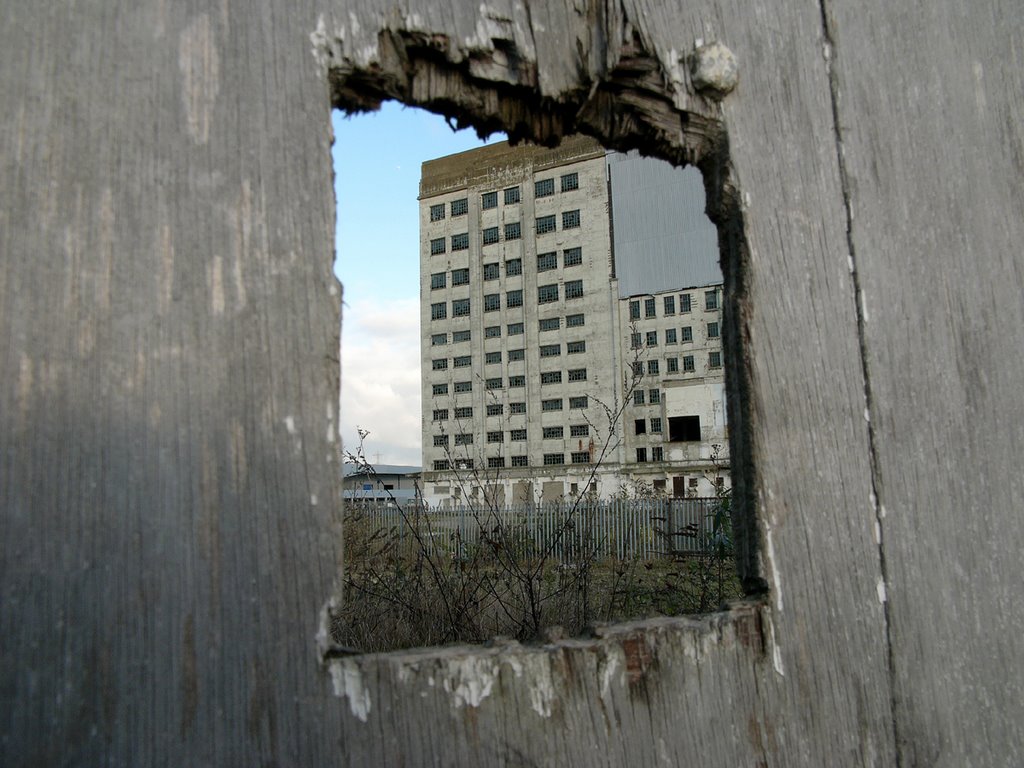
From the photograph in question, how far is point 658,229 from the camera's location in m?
39.7

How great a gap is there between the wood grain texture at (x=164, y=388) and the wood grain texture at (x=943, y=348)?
95 cm

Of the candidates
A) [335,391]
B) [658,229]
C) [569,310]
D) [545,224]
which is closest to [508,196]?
[545,224]

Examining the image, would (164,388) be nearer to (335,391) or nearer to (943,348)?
(335,391)

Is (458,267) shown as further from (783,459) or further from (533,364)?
(783,459)

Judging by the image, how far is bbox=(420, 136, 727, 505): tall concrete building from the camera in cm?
3931

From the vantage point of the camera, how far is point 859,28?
1.41 metres

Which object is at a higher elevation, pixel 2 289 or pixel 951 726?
pixel 2 289

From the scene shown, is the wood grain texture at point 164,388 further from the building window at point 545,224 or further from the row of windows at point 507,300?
the building window at point 545,224

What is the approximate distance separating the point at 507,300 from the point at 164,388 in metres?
45.1

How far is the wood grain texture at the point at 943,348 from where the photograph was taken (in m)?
1.25

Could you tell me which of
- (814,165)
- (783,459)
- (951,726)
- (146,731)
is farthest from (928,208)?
(146,731)

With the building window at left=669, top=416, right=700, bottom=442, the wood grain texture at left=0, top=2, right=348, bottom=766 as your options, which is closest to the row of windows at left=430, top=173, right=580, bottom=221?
the building window at left=669, top=416, right=700, bottom=442

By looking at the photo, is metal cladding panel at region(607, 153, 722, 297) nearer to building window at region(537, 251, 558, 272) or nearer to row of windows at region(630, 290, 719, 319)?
row of windows at region(630, 290, 719, 319)

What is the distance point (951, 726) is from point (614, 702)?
647mm
